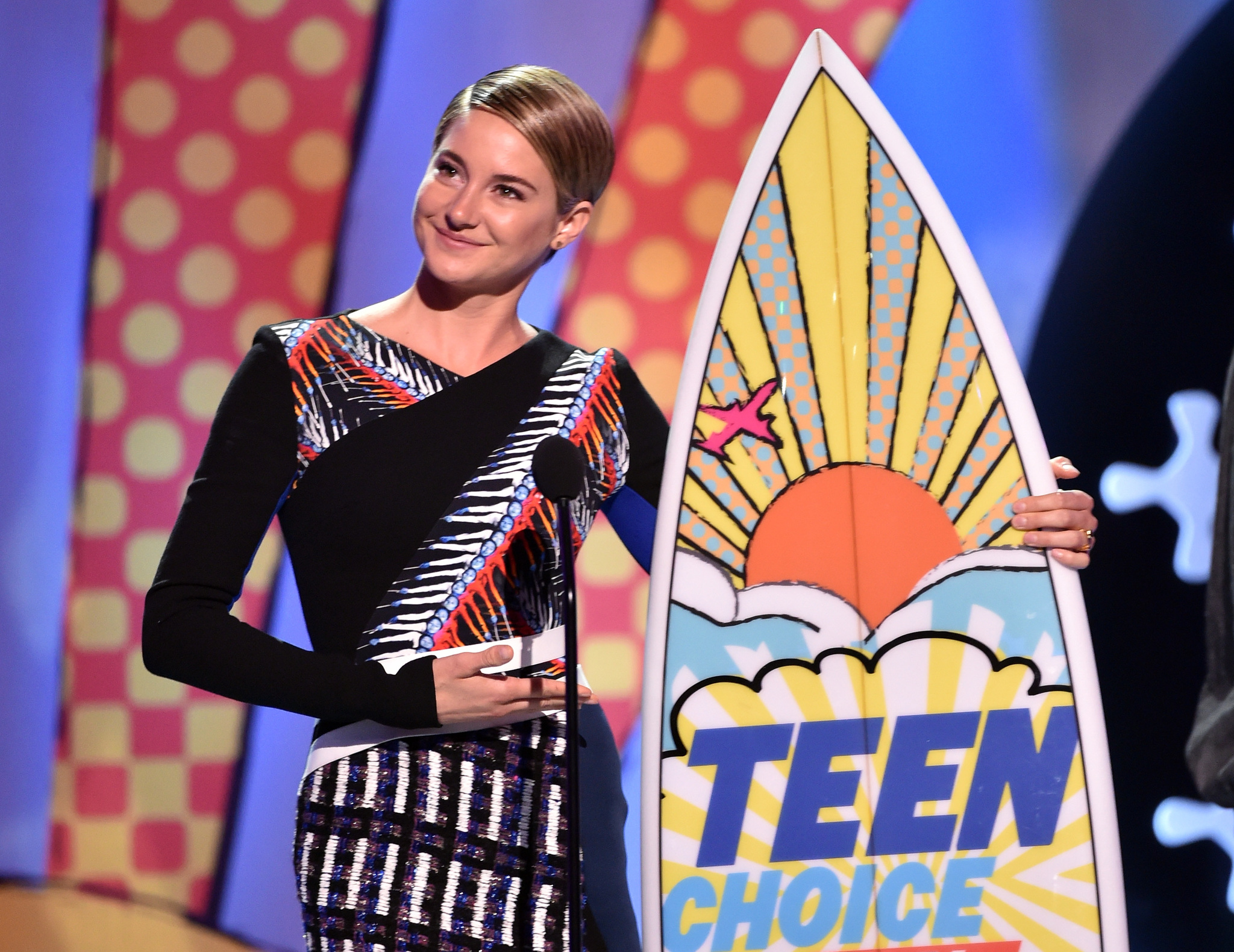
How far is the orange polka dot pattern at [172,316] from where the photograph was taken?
6.41ft

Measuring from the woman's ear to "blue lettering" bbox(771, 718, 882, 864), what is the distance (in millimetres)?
585

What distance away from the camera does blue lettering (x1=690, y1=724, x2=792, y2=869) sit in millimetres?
1182

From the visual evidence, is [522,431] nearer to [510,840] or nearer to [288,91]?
[510,840]

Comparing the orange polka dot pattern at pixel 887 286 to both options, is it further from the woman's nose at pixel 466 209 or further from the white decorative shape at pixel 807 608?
the woman's nose at pixel 466 209

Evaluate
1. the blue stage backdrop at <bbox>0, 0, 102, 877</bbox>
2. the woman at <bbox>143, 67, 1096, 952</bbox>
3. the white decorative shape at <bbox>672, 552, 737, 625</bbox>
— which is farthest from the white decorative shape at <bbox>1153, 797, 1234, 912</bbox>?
the blue stage backdrop at <bbox>0, 0, 102, 877</bbox>

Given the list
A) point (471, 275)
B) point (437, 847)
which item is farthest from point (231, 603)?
point (471, 275)

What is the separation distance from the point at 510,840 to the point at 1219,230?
1844mm

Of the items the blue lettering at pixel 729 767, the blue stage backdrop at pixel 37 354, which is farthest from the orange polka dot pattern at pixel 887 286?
the blue stage backdrop at pixel 37 354

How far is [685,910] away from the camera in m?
1.16

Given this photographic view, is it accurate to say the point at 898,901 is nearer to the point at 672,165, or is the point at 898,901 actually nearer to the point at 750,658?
the point at 750,658

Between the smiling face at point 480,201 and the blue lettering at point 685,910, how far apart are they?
667mm

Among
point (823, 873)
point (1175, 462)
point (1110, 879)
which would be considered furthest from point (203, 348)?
point (1175, 462)

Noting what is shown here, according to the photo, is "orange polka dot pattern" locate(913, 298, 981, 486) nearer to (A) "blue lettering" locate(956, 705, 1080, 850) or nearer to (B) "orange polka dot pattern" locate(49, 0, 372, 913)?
(A) "blue lettering" locate(956, 705, 1080, 850)

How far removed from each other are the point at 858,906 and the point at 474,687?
1.76 feet
